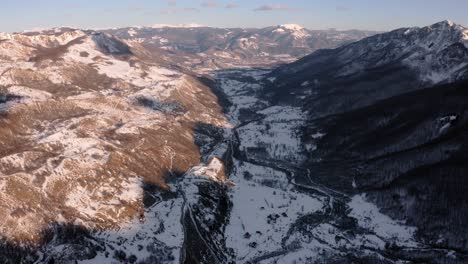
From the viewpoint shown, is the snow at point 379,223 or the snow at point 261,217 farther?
the snow at point 379,223

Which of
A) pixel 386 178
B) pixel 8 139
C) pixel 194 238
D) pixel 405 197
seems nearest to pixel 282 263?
pixel 194 238

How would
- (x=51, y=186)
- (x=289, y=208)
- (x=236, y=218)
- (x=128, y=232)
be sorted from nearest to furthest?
(x=128, y=232) → (x=51, y=186) → (x=236, y=218) → (x=289, y=208)

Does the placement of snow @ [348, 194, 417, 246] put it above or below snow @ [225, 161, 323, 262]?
above

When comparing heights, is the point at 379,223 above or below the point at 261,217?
above

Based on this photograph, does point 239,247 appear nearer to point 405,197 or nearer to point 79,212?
point 79,212

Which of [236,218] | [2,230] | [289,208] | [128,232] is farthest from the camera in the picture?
[289,208]

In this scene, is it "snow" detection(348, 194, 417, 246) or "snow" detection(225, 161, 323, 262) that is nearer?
"snow" detection(225, 161, 323, 262)

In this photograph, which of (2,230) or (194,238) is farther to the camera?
(194,238)

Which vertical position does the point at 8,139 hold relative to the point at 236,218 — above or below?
above

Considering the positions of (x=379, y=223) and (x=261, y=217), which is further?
(x=261, y=217)

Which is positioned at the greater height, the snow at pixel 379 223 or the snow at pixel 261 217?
the snow at pixel 379 223
